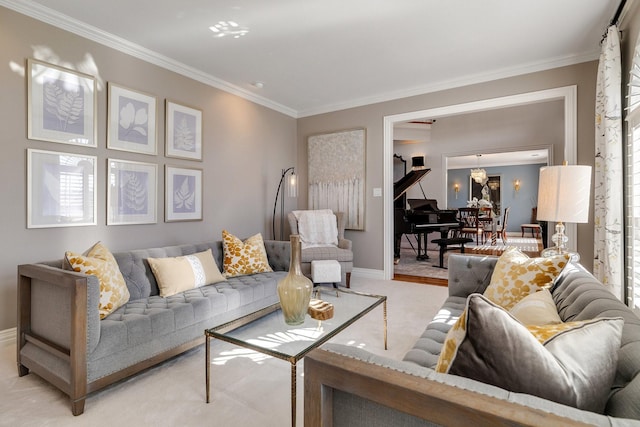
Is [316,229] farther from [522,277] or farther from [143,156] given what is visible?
[522,277]

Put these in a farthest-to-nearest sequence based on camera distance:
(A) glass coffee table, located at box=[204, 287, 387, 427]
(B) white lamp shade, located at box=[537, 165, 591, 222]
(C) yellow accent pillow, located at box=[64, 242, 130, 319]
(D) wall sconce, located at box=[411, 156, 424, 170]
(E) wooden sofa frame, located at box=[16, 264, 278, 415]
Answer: (D) wall sconce, located at box=[411, 156, 424, 170], (B) white lamp shade, located at box=[537, 165, 591, 222], (C) yellow accent pillow, located at box=[64, 242, 130, 319], (E) wooden sofa frame, located at box=[16, 264, 278, 415], (A) glass coffee table, located at box=[204, 287, 387, 427]

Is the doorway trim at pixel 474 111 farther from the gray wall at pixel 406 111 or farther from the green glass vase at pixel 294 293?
the green glass vase at pixel 294 293

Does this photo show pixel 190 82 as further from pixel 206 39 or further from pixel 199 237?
pixel 199 237

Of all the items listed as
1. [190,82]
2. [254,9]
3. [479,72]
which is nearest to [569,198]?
[479,72]

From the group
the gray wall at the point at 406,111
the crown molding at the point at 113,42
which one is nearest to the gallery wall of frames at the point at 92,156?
the crown molding at the point at 113,42

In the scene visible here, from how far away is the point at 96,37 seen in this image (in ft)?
9.69

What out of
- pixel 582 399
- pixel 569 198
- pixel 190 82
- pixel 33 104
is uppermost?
pixel 190 82

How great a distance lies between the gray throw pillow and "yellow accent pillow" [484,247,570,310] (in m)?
1.01

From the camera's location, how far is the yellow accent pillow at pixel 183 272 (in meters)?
2.51

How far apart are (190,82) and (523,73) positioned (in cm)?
388

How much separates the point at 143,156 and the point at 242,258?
1498mm

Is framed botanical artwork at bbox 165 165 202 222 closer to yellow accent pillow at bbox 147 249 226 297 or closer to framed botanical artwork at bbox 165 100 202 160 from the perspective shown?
framed botanical artwork at bbox 165 100 202 160

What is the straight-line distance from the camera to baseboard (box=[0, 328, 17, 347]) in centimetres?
248

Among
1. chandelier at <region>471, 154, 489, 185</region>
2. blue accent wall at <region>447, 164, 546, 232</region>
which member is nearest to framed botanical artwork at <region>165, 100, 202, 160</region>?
chandelier at <region>471, 154, 489, 185</region>
